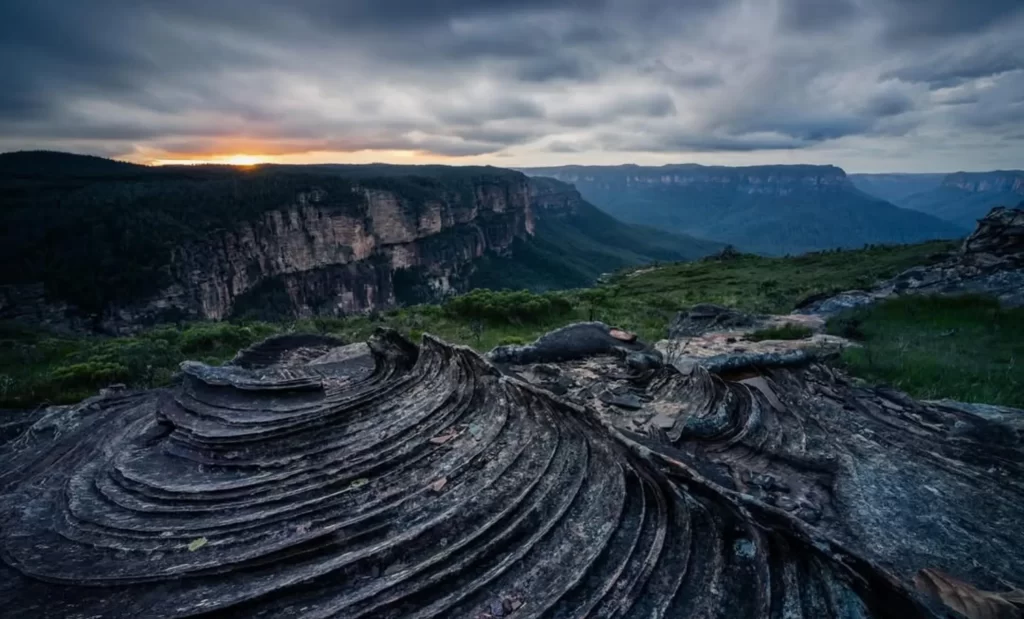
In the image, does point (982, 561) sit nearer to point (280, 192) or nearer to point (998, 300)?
point (998, 300)

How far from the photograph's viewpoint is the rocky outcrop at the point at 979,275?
18.8 m

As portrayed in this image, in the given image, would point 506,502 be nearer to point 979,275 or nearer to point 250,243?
point 979,275

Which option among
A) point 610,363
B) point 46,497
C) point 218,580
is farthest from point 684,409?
point 46,497

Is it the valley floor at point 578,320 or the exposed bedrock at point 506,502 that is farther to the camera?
the valley floor at point 578,320

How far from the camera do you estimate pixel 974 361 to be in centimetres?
1236

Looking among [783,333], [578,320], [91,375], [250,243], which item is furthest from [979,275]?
[250,243]

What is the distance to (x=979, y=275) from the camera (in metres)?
20.8

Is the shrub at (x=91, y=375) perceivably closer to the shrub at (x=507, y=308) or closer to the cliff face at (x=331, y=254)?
the shrub at (x=507, y=308)

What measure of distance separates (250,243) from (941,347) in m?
82.5

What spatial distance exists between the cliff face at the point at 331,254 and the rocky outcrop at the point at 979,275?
69.5 m

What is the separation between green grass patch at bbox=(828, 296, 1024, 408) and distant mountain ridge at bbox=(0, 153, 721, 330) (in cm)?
6344

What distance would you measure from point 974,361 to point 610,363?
8754 millimetres

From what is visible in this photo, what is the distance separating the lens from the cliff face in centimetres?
6781

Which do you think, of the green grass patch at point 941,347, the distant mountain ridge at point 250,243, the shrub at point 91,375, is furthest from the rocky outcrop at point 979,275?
the distant mountain ridge at point 250,243
